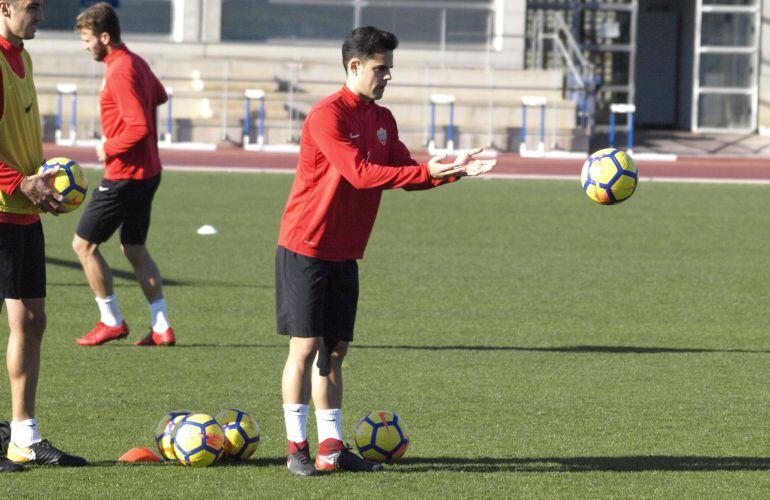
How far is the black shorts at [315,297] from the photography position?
6.02 metres

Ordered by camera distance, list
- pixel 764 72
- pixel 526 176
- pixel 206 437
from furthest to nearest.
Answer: pixel 764 72, pixel 526 176, pixel 206 437

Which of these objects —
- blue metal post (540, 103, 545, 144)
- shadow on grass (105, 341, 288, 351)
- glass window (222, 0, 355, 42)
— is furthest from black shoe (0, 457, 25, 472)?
glass window (222, 0, 355, 42)

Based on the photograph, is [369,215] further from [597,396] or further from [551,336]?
[551,336]

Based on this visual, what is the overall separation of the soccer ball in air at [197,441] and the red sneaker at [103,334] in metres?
3.22

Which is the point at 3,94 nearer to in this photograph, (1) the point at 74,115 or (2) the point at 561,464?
(2) the point at 561,464

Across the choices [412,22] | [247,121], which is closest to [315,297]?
[247,121]

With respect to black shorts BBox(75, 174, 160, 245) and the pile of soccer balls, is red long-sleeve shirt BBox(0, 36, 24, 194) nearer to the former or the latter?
the pile of soccer balls

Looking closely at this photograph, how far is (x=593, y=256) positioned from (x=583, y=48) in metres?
20.9

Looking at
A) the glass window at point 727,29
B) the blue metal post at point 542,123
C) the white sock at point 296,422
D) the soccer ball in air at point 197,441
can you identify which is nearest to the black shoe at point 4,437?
the soccer ball in air at point 197,441

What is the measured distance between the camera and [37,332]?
611cm

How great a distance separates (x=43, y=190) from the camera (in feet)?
18.7

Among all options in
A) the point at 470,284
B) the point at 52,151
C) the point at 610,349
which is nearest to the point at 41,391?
the point at 610,349

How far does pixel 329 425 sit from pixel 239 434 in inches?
16.2

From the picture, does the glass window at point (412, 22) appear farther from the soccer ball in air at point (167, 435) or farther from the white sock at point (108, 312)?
the soccer ball in air at point (167, 435)
